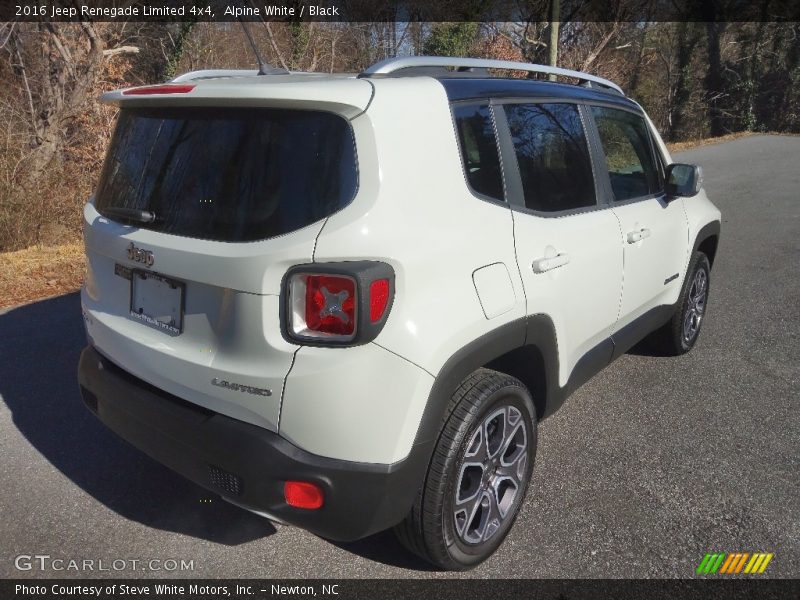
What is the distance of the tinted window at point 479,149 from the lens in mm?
2508

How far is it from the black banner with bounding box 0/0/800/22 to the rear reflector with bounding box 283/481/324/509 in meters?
6.62

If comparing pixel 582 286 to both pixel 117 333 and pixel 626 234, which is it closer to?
pixel 626 234

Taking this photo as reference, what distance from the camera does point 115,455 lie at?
11.2ft

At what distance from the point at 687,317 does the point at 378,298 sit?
3.33 metres

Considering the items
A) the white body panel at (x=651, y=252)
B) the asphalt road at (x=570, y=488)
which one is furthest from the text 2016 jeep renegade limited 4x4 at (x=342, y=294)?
the white body panel at (x=651, y=252)

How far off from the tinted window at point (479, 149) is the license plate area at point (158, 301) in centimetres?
114

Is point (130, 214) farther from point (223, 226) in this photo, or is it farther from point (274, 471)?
point (274, 471)

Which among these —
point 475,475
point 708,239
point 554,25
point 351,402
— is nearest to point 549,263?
point 475,475

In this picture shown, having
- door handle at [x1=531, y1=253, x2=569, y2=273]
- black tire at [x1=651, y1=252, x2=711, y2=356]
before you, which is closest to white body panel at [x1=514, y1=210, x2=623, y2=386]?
Answer: door handle at [x1=531, y1=253, x2=569, y2=273]

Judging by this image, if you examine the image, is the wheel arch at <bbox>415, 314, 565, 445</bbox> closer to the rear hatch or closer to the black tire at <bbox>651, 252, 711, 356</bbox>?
the rear hatch

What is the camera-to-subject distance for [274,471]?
6.99 feet

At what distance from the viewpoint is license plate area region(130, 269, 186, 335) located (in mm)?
2373

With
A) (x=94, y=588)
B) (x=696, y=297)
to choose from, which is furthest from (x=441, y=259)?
(x=696, y=297)

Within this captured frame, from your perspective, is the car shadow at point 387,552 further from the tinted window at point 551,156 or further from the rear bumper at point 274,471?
the tinted window at point 551,156
